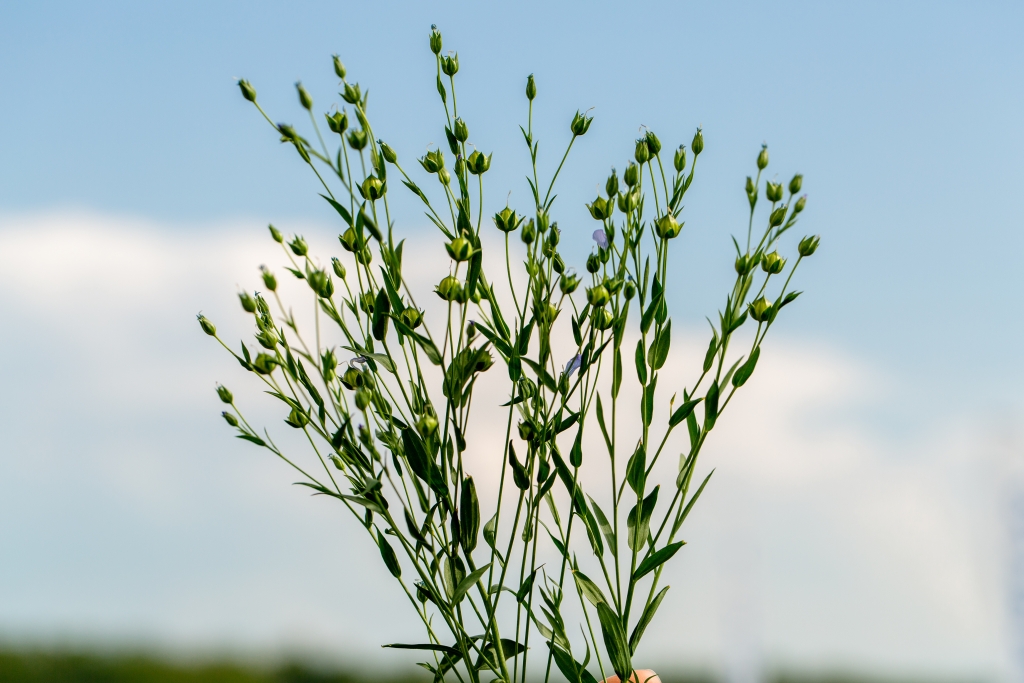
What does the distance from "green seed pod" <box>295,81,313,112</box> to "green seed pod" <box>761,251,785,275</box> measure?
18.0 inches

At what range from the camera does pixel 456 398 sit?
820 mm

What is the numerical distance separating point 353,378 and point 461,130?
28 centimetres

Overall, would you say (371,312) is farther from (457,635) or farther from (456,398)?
(457,635)

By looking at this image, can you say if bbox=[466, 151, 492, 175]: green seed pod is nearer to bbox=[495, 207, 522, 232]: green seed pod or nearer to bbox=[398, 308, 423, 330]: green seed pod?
bbox=[495, 207, 522, 232]: green seed pod

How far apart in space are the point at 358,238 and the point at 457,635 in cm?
40

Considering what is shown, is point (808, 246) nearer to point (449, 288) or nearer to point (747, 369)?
point (747, 369)

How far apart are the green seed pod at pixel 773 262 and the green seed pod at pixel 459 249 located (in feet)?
0.98

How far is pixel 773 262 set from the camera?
2.77 feet

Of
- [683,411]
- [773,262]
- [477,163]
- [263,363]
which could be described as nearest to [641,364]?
[683,411]

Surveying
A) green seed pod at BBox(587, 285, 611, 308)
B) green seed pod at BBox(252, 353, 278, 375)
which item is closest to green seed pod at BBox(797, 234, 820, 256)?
green seed pod at BBox(587, 285, 611, 308)

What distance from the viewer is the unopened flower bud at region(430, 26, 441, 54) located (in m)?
0.92

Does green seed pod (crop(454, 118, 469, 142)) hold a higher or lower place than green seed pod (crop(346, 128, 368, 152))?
higher

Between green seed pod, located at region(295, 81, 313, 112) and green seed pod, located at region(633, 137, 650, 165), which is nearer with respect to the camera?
green seed pod, located at region(295, 81, 313, 112)

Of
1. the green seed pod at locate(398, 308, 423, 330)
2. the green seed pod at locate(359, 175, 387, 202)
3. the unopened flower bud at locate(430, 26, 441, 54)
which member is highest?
the unopened flower bud at locate(430, 26, 441, 54)
